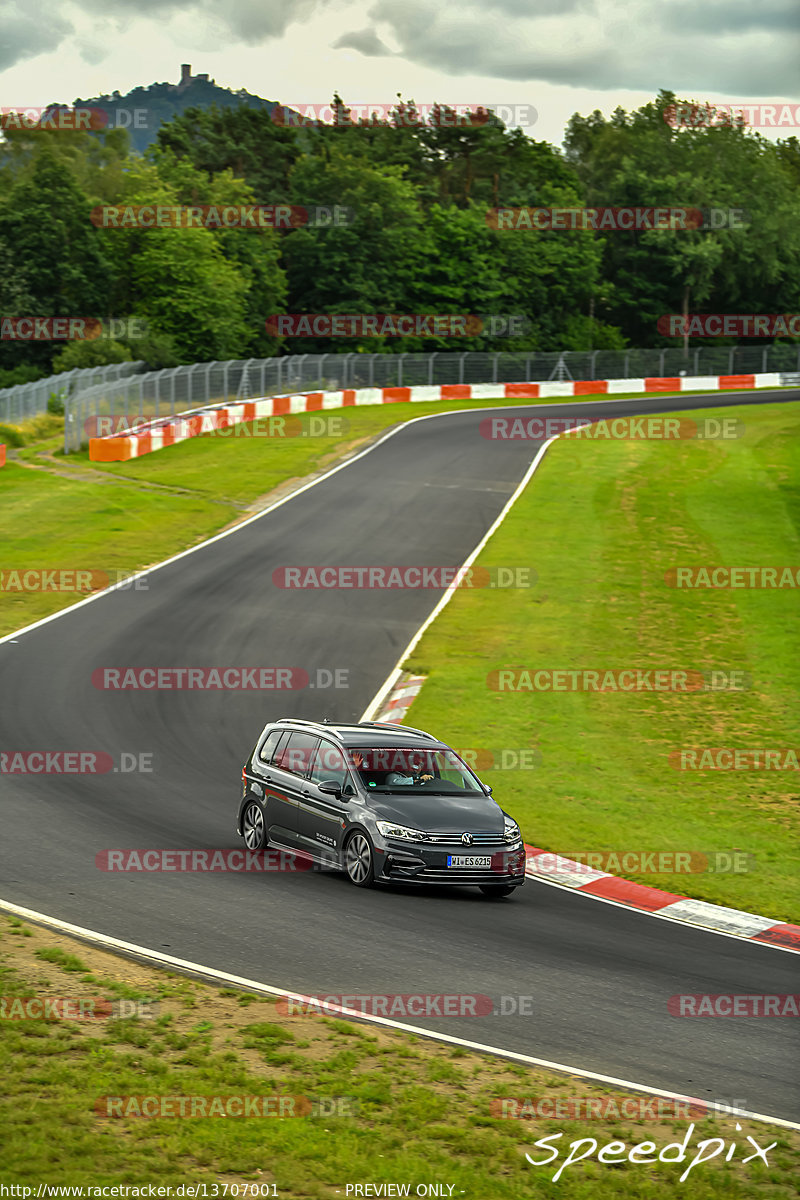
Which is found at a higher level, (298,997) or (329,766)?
(329,766)

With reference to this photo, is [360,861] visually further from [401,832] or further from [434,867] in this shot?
[434,867]

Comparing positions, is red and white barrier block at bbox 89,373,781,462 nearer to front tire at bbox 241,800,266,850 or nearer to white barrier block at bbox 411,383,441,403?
white barrier block at bbox 411,383,441,403

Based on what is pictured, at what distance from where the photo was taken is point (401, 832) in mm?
13531

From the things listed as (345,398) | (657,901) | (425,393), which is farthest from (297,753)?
(425,393)

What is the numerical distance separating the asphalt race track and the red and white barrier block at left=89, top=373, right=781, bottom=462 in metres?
18.6

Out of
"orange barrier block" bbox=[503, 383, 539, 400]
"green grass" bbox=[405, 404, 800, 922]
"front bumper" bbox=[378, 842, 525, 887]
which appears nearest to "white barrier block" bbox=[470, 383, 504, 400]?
"orange barrier block" bbox=[503, 383, 539, 400]

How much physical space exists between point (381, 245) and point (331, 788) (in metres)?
74.8

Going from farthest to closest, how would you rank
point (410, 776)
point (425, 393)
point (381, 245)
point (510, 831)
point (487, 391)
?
point (381, 245) → point (487, 391) → point (425, 393) → point (410, 776) → point (510, 831)

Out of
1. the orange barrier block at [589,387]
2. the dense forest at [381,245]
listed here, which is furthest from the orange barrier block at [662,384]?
the dense forest at [381,245]

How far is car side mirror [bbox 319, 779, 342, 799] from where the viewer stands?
46.9 feet

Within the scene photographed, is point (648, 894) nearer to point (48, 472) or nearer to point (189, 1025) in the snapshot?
point (189, 1025)

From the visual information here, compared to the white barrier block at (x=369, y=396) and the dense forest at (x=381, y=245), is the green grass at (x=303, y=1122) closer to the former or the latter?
the white barrier block at (x=369, y=396)

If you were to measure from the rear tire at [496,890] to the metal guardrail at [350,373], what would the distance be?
36.5 m

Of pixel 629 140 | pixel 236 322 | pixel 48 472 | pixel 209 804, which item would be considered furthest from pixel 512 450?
pixel 629 140
